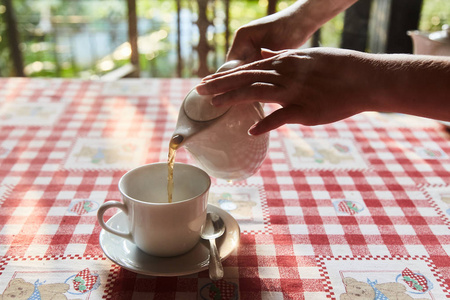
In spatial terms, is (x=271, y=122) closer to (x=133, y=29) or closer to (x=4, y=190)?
(x=4, y=190)

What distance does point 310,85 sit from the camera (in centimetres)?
68

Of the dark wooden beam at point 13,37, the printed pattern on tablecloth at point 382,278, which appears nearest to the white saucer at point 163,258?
the printed pattern on tablecloth at point 382,278

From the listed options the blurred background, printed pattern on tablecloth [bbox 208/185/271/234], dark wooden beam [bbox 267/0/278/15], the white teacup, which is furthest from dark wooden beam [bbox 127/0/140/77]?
the white teacup

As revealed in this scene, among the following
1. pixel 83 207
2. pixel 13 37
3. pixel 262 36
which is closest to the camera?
pixel 83 207

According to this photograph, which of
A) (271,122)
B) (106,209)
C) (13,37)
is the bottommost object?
(13,37)

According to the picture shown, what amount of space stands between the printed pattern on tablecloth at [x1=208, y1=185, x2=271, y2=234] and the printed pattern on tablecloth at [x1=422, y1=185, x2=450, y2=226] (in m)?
0.30

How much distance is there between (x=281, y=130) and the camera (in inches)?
45.9

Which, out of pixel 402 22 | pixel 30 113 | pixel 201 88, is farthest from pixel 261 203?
pixel 402 22

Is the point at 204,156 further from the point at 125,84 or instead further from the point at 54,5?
the point at 54,5

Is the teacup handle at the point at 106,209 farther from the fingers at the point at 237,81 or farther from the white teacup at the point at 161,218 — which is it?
the fingers at the point at 237,81

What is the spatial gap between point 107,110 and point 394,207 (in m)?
0.77

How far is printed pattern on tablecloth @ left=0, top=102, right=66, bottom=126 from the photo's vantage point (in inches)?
45.9

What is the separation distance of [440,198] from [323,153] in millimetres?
265

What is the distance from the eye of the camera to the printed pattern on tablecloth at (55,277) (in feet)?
2.03
